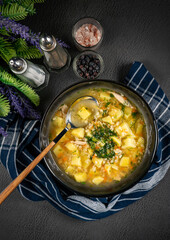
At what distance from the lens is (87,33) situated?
8.05 ft

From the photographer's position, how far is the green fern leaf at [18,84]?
7.16 ft

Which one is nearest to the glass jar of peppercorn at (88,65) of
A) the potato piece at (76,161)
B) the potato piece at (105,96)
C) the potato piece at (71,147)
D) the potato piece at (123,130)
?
the potato piece at (105,96)

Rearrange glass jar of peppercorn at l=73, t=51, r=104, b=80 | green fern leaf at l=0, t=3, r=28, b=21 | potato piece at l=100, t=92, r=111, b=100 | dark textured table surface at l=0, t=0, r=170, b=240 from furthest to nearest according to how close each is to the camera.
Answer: dark textured table surface at l=0, t=0, r=170, b=240 < glass jar of peppercorn at l=73, t=51, r=104, b=80 < potato piece at l=100, t=92, r=111, b=100 < green fern leaf at l=0, t=3, r=28, b=21

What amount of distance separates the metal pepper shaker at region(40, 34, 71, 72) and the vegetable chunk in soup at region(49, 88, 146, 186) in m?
0.52

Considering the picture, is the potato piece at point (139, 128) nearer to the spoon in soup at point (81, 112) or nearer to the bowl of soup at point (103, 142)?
the bowl of soup at point (103, 142)

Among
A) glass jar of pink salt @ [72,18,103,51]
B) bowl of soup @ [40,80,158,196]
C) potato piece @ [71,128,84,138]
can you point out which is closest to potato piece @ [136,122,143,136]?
bowl of soup @ [40,80,158,196]

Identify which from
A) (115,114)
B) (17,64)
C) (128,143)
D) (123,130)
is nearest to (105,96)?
(115,114)

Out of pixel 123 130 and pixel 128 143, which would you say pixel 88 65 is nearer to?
pixel 123 130

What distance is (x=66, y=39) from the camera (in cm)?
255

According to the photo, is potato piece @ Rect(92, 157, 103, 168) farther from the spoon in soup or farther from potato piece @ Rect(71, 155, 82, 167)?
the spoon in soup

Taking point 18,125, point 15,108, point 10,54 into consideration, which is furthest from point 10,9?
point 18,125

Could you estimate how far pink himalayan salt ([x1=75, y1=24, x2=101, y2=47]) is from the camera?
8.02 feet

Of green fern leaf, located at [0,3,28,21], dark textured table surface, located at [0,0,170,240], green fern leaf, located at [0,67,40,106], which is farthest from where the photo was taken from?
dark textured table surface, located at [0,0,170,240]

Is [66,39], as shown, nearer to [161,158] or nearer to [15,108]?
[15,108]
